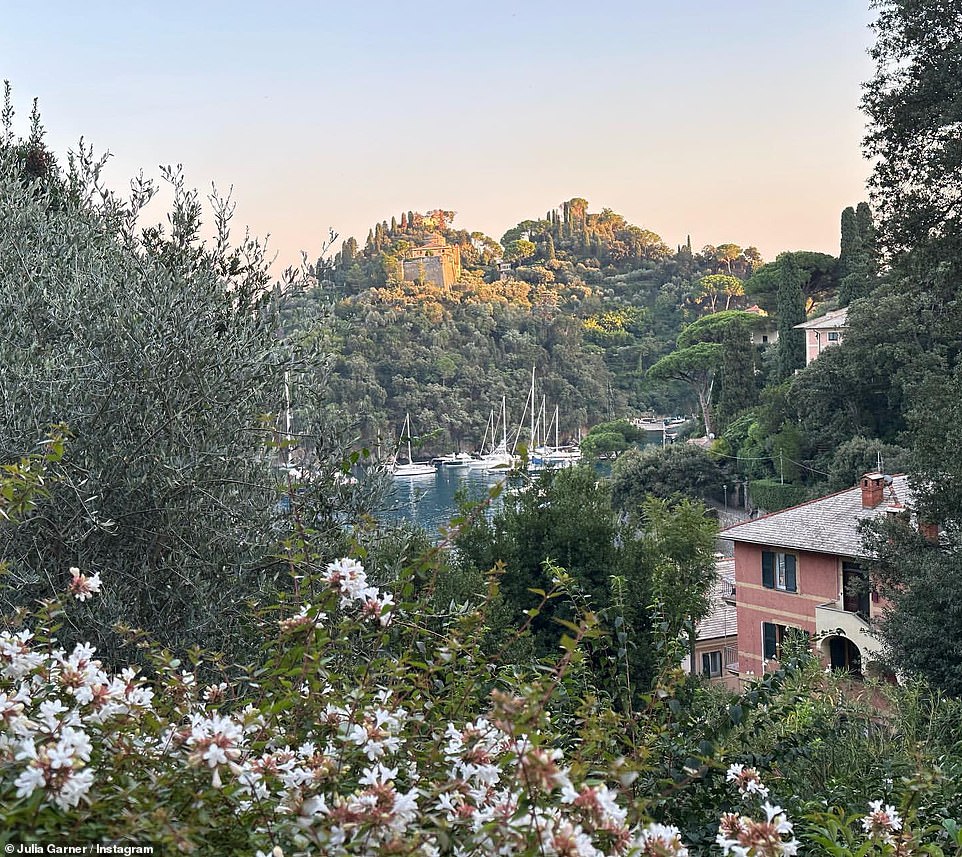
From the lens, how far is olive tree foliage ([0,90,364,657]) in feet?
10.3

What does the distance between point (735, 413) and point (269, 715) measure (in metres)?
41.4

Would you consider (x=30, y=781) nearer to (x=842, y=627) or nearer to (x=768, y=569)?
(x=842, y=627)

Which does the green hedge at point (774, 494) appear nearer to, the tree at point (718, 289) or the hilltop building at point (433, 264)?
the hilltop building at point (433, 264)

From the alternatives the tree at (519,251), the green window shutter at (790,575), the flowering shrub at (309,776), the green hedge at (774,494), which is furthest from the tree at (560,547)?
the tree at (519,251)

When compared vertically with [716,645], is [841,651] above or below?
above

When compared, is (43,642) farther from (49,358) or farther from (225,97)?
(225,97)

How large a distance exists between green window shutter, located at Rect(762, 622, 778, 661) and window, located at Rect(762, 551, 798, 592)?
34.7 inches

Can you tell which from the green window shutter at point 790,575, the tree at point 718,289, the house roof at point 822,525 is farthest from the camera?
the tree at point 718,289

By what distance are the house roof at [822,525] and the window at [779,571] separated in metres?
0.39

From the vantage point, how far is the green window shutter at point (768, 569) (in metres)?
19.3

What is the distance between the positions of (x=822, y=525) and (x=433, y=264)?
71.5 metres

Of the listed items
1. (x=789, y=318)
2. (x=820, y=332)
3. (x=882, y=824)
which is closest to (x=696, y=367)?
(x=789, y=318)

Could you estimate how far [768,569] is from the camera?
19422mm

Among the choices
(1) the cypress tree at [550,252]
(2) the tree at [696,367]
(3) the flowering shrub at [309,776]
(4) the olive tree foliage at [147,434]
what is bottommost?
(3) the flowering shrub at [309,776]
